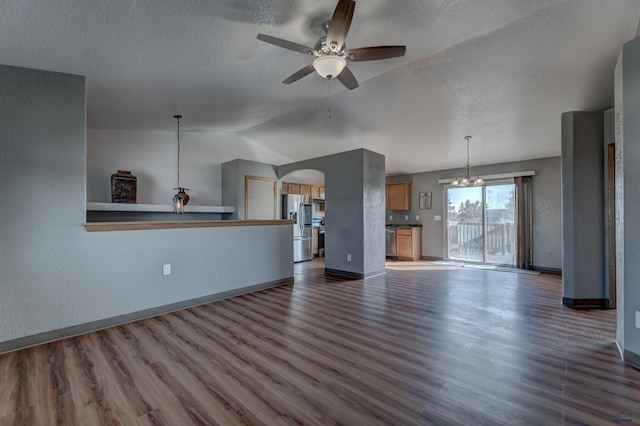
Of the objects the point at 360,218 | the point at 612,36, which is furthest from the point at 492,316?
the point at 612,36

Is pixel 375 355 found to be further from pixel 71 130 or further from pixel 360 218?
pixel 71 130

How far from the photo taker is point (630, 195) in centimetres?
219

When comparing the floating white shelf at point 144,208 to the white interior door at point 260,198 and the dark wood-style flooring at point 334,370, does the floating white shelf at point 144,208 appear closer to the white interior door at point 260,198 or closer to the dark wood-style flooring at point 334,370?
the white interior door at point 260,198

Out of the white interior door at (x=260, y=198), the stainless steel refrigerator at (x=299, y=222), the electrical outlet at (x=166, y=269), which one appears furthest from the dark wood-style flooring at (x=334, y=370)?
the stainless steel refrigerator at (x=299, y=222)

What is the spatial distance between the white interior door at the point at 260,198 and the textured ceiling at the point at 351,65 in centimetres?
162

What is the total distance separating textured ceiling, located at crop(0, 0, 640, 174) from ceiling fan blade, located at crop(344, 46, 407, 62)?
0.29 meters

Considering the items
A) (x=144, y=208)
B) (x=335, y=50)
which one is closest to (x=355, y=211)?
(x=335, y=50)

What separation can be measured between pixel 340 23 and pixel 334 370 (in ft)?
7.92

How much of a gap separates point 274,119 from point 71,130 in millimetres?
3067

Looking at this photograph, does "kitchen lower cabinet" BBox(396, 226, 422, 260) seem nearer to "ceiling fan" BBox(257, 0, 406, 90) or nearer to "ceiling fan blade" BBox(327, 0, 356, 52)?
"ceiling fan" BBox(257, 0, 406, 90)

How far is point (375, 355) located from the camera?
227 centimetres

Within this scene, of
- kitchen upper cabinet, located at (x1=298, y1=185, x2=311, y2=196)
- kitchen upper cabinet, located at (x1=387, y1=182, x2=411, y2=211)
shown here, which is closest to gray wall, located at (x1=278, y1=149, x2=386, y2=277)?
kitchen upper cabinet, located at (x1=298, y1=185, x2=311, y2=196)

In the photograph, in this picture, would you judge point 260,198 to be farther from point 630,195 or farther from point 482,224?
point 630,195

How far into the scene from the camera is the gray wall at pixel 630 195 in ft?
7.00
